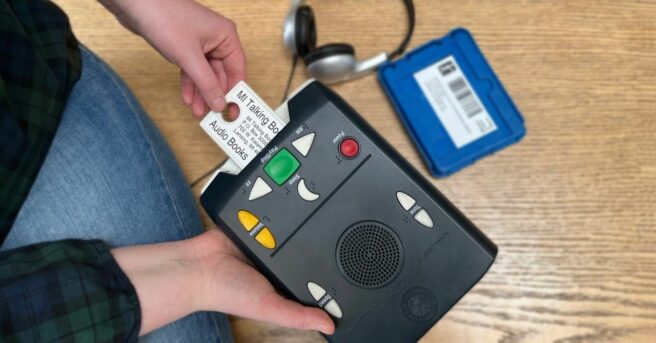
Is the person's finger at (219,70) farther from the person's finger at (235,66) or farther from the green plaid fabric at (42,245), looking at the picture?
the green plaid fabric at (42,245)

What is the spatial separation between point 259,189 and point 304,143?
0.20 feet

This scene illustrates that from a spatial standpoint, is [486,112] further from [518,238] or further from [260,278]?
[260,278]

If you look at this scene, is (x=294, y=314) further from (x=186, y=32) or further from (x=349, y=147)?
(x=186, y=32)

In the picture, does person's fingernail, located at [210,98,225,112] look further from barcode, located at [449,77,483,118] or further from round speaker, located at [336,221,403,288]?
barcode, located at [449,77,483,118]

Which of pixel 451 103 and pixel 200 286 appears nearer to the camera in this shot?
pixel 200 286

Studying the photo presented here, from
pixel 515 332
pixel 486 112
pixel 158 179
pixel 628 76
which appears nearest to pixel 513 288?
pixel 515 332

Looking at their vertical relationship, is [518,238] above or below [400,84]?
below

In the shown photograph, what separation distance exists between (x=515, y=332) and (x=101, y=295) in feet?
1.59

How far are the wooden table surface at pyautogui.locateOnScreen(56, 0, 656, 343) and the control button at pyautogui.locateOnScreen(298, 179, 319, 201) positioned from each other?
244 millimetres

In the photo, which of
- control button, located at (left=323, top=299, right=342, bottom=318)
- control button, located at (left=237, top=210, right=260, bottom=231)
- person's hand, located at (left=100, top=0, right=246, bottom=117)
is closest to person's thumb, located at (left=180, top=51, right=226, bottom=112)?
person's hand, located at (left=100, top=0, right=246, bottom=117)

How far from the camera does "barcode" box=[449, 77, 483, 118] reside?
69cm

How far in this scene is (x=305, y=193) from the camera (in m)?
0.49

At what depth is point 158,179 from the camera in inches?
22.0

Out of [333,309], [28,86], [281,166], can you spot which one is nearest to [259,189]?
[281,166]
